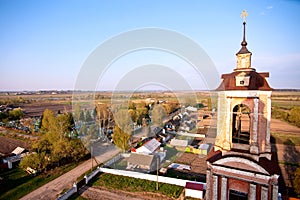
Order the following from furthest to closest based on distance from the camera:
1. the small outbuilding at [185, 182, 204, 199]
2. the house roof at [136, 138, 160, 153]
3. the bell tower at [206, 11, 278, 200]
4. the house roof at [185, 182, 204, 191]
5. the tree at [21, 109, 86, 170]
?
1. the house roof at [136, 138, 160, 153]
2. the tree at [21, 109, 86, 170]
3. the house roof at [185, 182, 204, 191]
4. the small outbuilding at [185, 182, 204, 199]
5. the bell tower at [206, 11, 278, 200]

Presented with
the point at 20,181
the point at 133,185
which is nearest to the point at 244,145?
the point at 133,185

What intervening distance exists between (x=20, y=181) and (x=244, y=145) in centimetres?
1485

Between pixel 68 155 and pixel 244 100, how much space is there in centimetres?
1471

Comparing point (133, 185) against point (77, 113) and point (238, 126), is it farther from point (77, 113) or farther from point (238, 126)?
point (77, 113)

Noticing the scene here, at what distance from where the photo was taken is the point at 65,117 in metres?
22.4

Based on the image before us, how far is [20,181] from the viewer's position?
13.0m

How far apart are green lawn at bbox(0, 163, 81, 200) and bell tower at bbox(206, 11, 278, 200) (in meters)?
11.6

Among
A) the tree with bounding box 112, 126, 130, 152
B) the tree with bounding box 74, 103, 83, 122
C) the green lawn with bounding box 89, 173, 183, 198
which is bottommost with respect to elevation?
the green lawn with bounding box 89, 173, 183, 198

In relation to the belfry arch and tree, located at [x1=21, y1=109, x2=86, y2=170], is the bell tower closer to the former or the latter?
the belfry arch

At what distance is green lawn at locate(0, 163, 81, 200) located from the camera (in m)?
11.4

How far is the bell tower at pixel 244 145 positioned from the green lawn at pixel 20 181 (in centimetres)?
1157

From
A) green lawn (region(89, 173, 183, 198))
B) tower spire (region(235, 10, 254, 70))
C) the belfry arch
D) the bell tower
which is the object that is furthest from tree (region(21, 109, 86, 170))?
tower spire (region(235, 10, 254, 70))

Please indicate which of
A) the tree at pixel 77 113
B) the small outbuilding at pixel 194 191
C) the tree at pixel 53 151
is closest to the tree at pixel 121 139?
the tree at pixel 53 151

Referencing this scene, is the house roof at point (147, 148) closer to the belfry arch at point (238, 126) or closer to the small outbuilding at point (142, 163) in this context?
the small outbuilding at point (142, 163)
